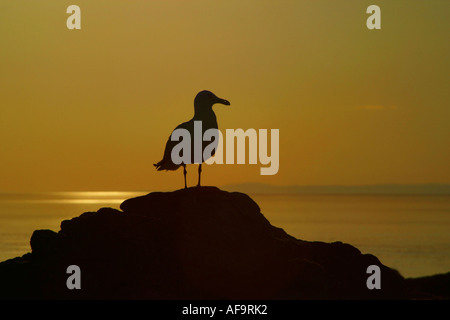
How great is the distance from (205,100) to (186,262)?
5822mm

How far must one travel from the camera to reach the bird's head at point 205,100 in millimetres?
23344

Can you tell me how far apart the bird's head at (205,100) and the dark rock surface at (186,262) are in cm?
315

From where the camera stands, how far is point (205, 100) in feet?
76.8

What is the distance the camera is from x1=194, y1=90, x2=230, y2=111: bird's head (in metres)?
23.3

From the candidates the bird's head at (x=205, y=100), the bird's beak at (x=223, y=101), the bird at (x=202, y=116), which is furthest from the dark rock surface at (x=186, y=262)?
the bird's beak at (x=223, y=101)

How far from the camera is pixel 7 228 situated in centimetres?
12938

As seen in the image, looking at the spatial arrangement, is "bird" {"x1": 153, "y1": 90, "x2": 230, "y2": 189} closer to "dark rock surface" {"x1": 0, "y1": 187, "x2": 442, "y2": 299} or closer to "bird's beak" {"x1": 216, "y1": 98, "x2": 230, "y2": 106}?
"bird's beak" {"x1": 216, "y1": 98, "x2": 230, "y2": 106}

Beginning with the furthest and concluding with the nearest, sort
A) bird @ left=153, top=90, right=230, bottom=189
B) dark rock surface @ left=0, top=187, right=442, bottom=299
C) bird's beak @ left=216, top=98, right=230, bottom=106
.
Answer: bird's beak @ left=216, top=98, right=230, bottom=106 → bird @ left=153, top=90, right=230, bottom=189 → dark rock surface @ left=0, top=187, right=442, bottom=299

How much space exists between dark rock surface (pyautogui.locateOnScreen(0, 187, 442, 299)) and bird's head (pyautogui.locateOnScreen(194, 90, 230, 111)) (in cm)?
315

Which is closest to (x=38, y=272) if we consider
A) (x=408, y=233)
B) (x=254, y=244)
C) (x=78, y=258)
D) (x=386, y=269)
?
(x=78, y=258)

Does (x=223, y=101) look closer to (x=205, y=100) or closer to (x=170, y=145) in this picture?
(x=205, y=100)

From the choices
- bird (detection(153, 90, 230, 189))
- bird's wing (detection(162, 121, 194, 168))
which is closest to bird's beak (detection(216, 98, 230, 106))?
bird (detection(153, 90, 230, 189))
